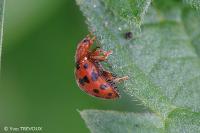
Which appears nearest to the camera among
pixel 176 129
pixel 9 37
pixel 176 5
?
pixel 176 129

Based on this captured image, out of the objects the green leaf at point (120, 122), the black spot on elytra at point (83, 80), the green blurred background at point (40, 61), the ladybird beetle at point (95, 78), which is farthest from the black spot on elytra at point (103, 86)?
the green blurred background at point (40, 61)

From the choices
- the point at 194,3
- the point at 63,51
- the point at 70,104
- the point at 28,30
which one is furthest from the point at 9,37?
the point at 194,3

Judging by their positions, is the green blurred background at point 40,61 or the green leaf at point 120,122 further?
the green blurred background at point 40,61

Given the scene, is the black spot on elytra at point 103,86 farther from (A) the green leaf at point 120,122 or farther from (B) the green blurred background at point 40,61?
(B) the green blurred background at point 40,61

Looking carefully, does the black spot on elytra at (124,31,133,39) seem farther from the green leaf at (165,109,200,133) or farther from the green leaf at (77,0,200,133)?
the green leaf at (165,109,200,133)

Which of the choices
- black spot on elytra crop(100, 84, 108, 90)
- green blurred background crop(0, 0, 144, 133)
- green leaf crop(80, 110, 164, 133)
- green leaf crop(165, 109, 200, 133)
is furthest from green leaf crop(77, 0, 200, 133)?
green blurred background crop(0, 0, 144, 133)

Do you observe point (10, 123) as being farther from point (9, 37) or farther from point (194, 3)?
point (194, 3)
